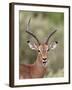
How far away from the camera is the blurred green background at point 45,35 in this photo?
2.01 metres

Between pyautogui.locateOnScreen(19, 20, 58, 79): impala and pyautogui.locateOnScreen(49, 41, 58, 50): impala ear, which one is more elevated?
pyautogui.locateOnScreen(49, 41, 58, 50): impala ear

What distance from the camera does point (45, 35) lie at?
208 centimetres

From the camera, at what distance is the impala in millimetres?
2010

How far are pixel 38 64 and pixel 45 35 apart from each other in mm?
240

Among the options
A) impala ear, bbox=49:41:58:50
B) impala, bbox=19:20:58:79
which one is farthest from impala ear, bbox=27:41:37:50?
impala ear, bbox=49:41:58:50

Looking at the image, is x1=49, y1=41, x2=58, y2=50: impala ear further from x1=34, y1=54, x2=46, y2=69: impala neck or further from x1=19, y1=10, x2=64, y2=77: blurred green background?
x1=34, y1=54, x2=46, y2=69: impala neck

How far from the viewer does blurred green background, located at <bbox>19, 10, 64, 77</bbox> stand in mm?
2006

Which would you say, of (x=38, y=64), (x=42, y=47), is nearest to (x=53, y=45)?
(x=42, y=47)

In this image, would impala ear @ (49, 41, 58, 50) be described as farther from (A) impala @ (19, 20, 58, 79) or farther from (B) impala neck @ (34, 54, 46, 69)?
(B) impala neck @ (34, 54, 46, 69)

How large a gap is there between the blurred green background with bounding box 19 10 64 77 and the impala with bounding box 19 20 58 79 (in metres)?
0.03

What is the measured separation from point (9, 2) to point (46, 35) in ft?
1.29

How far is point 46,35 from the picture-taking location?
2.08 m

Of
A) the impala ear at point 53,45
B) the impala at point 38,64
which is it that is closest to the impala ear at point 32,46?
the impala at point 38,64
